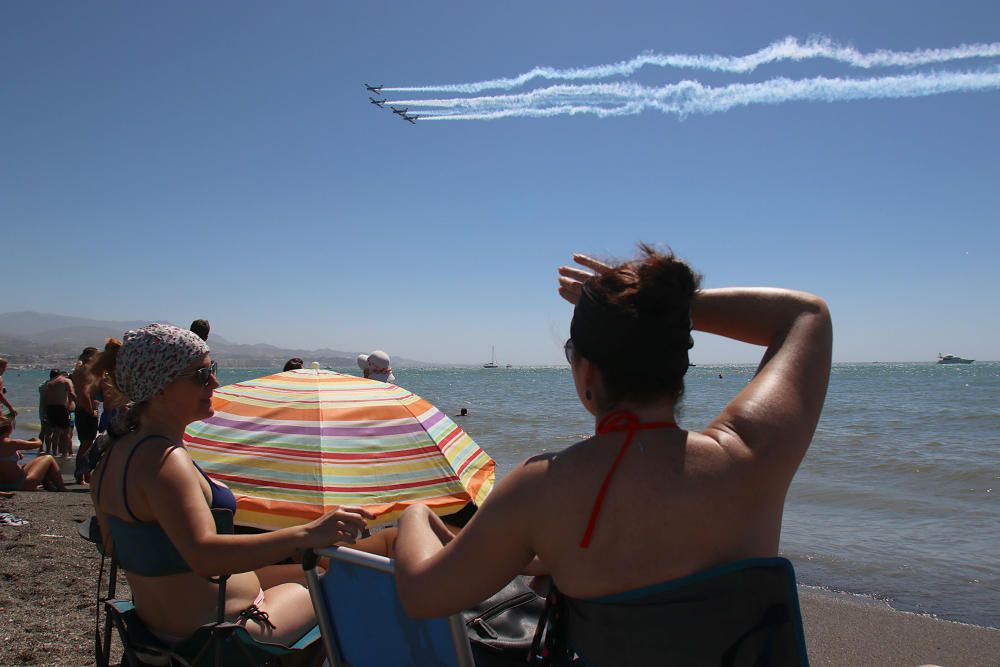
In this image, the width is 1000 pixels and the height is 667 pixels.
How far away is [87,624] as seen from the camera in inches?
163

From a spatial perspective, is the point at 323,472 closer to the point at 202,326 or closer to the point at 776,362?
the point at 776,362

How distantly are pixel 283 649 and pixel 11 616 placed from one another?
2.94 m

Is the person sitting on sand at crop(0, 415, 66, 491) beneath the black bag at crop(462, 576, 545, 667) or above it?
beneath

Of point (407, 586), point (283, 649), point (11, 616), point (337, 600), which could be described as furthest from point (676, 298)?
point (11, 616)

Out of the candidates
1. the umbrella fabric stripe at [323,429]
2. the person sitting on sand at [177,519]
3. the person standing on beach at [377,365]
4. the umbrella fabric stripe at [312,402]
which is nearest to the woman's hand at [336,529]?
the person sitting on sand at [177,519]

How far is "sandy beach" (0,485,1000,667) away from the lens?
3859mm

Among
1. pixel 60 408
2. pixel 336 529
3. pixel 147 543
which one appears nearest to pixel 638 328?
pixel 336 529

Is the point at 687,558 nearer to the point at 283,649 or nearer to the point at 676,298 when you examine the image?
the point at 676,298

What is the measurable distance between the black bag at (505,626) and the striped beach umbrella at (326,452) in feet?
2.00

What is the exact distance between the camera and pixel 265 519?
115 inches

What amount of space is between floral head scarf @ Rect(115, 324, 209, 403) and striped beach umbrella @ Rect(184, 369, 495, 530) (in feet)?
2.38

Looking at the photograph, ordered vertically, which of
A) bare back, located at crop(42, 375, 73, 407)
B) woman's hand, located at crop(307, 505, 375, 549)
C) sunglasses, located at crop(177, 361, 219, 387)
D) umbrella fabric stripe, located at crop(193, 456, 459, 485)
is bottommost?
bare back, located at crop(42, 375, 73, 407)

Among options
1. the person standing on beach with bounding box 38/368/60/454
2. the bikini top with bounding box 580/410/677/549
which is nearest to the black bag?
the bikini top with bounding box 580/410/677/549

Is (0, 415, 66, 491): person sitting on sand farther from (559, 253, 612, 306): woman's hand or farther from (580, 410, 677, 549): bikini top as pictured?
(580, 410, 677, 549): bikini top
